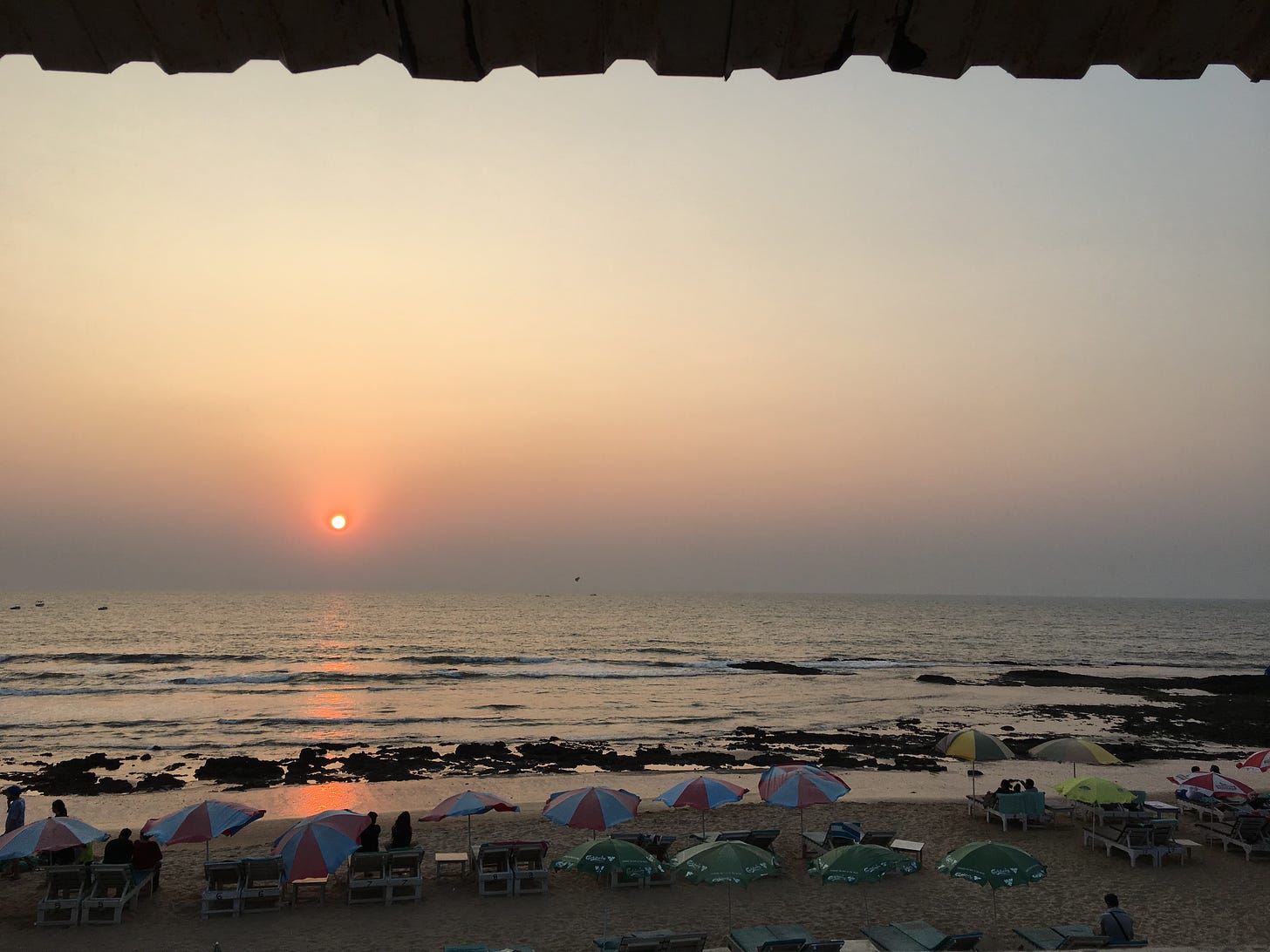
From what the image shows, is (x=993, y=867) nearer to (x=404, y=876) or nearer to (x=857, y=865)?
(x=857, y=865)

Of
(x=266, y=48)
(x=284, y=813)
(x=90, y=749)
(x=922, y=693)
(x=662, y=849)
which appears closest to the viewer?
(x=266, y=48)

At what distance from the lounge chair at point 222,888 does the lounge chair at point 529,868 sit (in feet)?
13.5

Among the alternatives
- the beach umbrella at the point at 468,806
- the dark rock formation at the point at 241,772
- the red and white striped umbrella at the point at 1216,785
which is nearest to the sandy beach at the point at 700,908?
the red and white striped umbrella at the point at 1216,785

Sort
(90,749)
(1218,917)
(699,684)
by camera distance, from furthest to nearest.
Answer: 1. (699,684)
2. (90,749)
3. (1218,917)

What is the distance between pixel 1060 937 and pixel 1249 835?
753 cm

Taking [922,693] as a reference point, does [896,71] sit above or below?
above

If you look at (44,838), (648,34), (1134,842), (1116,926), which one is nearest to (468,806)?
(44,838)

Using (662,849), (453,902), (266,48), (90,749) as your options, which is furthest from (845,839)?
(90,749)

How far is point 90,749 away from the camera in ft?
107

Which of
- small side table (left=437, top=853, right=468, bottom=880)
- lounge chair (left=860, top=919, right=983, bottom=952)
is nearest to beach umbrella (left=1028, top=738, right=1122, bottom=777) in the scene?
lounge chair (left=860, top=919, right=983, bottom=952)

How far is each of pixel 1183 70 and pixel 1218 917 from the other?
47.4 feet

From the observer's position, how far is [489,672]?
6244 cm

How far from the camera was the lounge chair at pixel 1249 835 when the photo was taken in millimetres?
16266

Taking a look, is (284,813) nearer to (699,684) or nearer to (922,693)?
(699,684)
